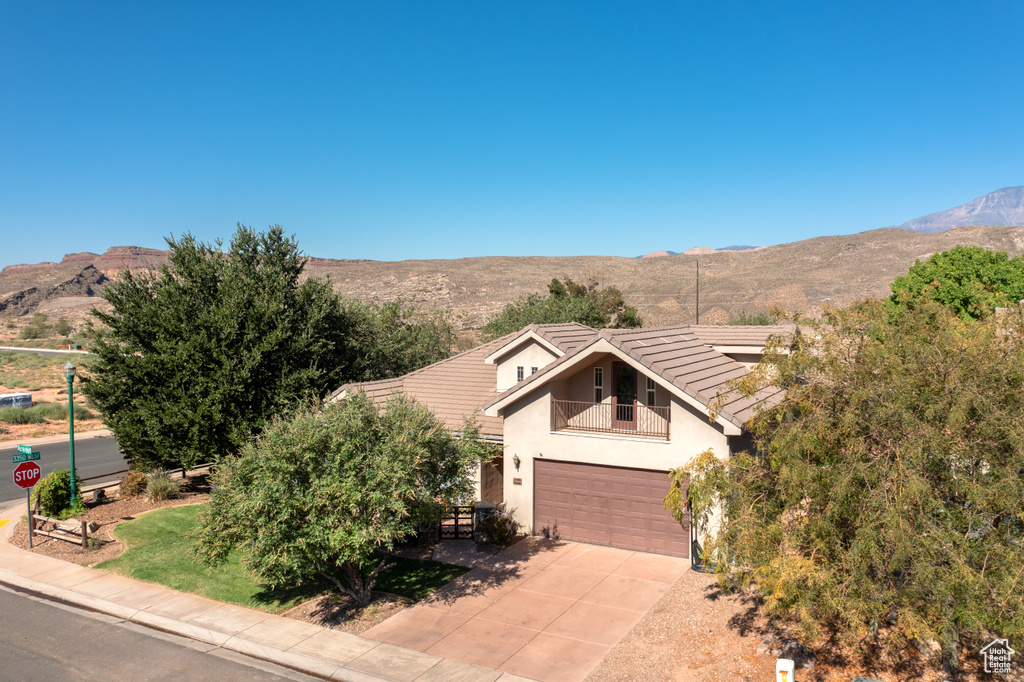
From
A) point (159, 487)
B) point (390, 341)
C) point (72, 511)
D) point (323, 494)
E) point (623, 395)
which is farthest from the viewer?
point (390, 341)

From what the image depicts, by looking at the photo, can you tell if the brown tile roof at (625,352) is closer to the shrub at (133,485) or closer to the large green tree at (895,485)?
the large green tree at (895,485)

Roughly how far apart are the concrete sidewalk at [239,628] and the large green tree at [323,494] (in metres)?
1.09

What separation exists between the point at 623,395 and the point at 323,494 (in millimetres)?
8636

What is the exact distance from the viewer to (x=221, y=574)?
1522 centimetres

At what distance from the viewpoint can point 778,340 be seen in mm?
10391

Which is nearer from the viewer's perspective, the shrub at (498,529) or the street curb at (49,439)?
the shrub at (498,529)

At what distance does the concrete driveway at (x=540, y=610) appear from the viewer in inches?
444

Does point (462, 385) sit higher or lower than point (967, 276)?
lower

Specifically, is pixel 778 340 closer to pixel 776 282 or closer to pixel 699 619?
pixel 699 619

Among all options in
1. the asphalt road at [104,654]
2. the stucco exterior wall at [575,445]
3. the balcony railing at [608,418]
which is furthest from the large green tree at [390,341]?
the asphalt road at [104,654]

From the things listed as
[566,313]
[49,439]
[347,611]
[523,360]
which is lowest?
[49,439]

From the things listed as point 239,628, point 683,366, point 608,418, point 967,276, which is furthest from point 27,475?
point 967,276

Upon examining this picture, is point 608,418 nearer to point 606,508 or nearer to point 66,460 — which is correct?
point 606,508

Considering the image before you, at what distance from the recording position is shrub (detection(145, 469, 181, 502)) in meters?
A: 21.2
